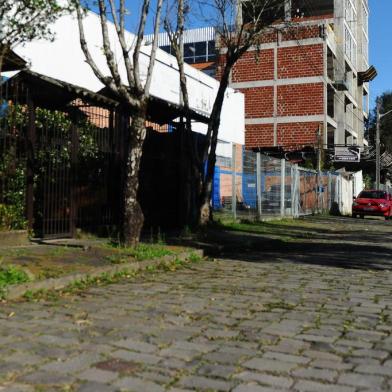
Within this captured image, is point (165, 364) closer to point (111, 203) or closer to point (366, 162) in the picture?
point (111, 203)

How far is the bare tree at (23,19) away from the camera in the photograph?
24.5ft

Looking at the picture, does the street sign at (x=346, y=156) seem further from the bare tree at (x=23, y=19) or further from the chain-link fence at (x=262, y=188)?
the bare tree at (x=23, y=19)

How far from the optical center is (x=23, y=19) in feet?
25.1

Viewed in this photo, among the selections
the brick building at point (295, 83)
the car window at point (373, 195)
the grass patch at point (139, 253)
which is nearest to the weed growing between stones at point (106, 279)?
the grass patch at point (139, 253)

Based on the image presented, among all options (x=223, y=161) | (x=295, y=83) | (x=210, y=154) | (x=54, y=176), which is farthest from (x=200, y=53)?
(x=54, y=176)

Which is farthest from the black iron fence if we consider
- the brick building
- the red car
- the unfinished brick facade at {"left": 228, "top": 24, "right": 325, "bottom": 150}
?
the unfinished brick facade at {"left": 228, "top": 24, "right": 325, "bottom": 150}

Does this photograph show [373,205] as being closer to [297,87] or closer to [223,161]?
[223,161]

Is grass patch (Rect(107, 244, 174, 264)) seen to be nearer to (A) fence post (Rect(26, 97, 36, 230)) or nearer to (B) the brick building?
(A) fence post (Rect(26, 97, 36, 230))

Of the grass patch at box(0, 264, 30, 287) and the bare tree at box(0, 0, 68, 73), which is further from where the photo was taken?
the bare tree at box(0, 0, 68, 73)

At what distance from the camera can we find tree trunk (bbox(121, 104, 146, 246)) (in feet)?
31.1

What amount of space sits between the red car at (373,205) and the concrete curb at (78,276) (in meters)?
21.5

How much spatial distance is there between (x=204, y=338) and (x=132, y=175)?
206 inches

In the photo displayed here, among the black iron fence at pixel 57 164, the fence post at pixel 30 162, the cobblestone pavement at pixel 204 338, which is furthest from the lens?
the fence post at pixel 30 162

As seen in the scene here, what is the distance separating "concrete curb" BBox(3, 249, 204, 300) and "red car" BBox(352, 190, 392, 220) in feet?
70.5
